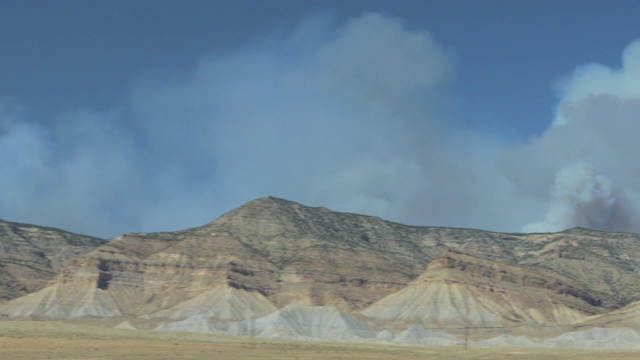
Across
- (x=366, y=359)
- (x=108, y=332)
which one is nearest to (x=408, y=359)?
(x=366, y=359)

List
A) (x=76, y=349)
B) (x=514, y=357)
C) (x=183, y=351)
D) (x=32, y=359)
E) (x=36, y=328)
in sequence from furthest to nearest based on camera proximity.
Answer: (x=36, y=328) → (x=514, y=357) → (x=183, y=351) → (x=76, y=349) → (x=32, y=359)

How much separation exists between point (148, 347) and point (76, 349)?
14.2 metres

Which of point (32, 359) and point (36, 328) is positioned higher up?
point (36, 328)

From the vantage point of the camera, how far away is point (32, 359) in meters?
107

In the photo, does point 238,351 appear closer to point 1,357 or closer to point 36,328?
point 1,357

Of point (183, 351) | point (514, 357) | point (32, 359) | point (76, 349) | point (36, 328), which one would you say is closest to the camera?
point (32, 359)

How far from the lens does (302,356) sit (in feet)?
428

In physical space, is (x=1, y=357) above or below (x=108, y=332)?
below

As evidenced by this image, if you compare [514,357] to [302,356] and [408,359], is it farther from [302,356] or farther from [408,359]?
[302,356]

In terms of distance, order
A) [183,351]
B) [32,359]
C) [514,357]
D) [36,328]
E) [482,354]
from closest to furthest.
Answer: [32,359] < [183,351] < [514,357] < [482,354] < [36,328]

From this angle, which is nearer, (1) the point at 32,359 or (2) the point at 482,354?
(1) the point at 32,359

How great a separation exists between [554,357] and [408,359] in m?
27.3

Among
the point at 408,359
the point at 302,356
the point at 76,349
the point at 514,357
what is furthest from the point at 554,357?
the point at 76,349

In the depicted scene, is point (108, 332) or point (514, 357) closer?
point (514, 357)
